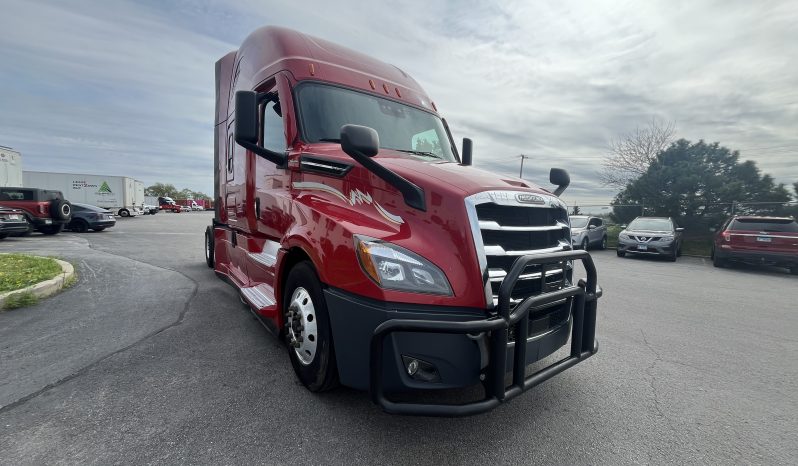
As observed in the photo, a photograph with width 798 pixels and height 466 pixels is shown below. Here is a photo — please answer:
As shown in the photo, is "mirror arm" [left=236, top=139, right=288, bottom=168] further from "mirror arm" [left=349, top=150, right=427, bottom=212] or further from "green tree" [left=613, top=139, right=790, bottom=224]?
"green tree" [left=613, top=139, right=790, bottom=224]

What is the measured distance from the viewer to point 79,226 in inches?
649

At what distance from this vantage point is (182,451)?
7.21 feet

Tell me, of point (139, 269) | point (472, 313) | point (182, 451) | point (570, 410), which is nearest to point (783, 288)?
A: point (570, 410)

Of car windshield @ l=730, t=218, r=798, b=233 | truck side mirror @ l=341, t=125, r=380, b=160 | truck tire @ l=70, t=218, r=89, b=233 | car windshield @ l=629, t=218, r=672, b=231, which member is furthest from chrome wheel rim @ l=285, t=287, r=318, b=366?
truck tire @ l=70, t=218, r=89, b=233

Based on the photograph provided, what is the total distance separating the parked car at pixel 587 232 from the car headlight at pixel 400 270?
1299 cm

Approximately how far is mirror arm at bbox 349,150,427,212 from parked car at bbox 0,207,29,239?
48.4 feet

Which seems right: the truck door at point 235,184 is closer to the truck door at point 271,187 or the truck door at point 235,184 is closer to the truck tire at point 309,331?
the truck door at point 271,187

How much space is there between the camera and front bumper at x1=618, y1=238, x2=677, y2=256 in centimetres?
1272

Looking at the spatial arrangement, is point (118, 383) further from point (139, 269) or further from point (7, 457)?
point (139, 269)

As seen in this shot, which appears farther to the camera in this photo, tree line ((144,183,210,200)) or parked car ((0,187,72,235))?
tree line ((144,183,210,200))

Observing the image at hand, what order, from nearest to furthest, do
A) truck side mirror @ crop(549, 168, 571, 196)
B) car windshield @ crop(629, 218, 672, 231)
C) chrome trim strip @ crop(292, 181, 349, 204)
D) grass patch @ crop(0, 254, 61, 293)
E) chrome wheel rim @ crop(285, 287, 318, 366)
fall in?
chrome wheel rim @ crop(285, 287, 318, 366) < chrome trim strip @ crop(292, 181, 349, 204) < truck side mirror @ crop(549, 168, 571, 196) < grass patch @ crop(0, 254, 61, 293) < car windshield @ crop(629, 218, 672, 231)

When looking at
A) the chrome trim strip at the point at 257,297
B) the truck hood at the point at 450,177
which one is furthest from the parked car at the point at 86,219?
the truck hood at the point at 450,177

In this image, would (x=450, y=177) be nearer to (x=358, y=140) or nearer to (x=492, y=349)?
(x=358, y=140)

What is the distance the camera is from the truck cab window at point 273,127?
3670 millimetres
